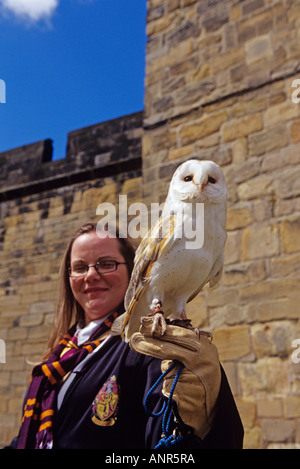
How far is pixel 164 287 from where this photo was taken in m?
1.19

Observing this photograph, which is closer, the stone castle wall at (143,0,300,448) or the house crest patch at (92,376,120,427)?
the house crest patch at (92,376,120,427)

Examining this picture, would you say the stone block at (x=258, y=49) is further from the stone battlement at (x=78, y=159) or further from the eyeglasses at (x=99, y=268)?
the eyeglasses at (x=99, y=268)

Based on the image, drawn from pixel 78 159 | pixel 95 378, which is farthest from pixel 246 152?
pixel 78 159

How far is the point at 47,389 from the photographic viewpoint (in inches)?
68.8

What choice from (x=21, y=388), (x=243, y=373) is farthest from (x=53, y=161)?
(x=243, y=373)

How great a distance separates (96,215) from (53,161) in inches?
59.0

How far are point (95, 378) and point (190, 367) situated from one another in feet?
1.83

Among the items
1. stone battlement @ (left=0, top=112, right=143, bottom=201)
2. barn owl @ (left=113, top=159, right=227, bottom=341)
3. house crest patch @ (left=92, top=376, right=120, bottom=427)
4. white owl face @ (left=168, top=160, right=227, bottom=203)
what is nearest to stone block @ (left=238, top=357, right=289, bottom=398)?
house crest patch @ (left=92, top=376, right=120, bottom=427)

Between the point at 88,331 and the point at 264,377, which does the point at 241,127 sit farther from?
the point at 88,331

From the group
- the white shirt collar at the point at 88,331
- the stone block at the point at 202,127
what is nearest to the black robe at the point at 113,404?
the white shirt collar at the point at 88,331

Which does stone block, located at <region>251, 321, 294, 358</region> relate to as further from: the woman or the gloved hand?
the gloved hand

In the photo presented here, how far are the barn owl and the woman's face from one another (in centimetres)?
55

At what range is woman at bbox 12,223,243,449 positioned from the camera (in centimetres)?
144

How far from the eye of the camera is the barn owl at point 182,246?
1.17 meters
